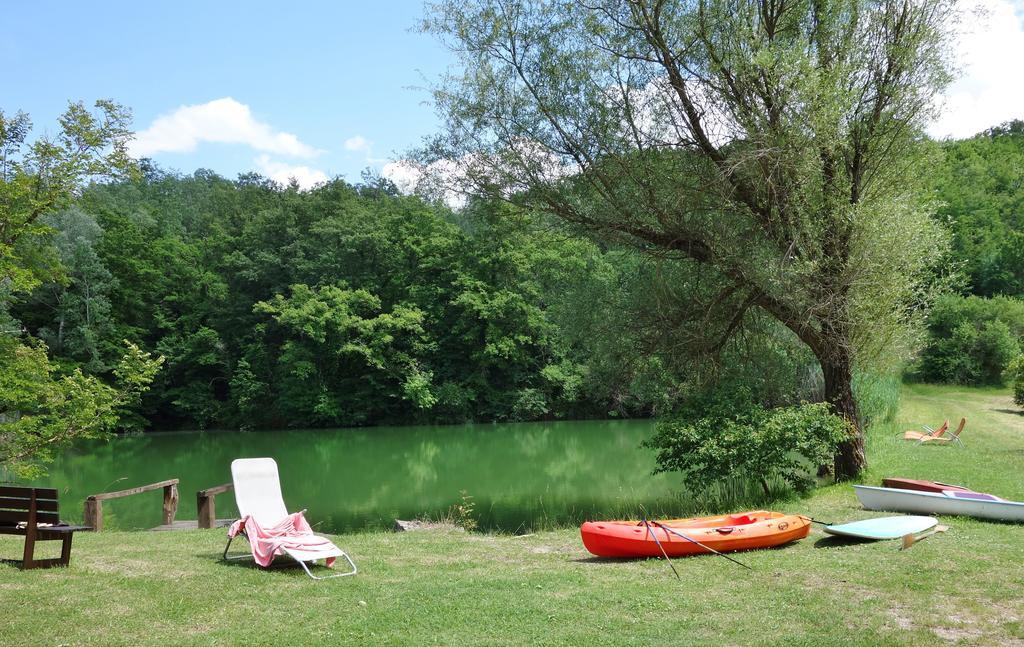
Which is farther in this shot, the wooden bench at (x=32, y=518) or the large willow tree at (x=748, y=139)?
the large willow tree at (x=748, y=139)

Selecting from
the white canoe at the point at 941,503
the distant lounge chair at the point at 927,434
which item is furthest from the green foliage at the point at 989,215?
the white canoe at the point at 941,503

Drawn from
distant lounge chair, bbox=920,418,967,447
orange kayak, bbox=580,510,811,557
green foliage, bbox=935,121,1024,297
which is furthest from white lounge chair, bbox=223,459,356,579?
green foliage, bbox=935,121,1024,297

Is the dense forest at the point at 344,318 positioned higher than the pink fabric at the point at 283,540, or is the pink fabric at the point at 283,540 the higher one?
the dense forest at the point at 344,318

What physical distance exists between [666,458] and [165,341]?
30548 millimetres

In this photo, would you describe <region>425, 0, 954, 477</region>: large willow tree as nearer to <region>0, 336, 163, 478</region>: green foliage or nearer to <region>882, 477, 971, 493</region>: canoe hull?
<region>882, 477, 971, 493</region>: canoe hull

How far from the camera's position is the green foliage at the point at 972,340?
105 ft

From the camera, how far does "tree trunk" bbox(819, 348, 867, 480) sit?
11070 mm

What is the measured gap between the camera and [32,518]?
6332 mm

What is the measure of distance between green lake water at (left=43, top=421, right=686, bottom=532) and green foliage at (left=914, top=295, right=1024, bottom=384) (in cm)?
1303

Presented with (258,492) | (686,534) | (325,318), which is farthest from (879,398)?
(325,318)

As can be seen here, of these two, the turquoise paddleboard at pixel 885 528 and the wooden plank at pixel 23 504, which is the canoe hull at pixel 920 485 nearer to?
the turquoise paddleboard at pixel 885 528

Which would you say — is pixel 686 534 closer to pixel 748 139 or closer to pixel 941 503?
pixel 941 503

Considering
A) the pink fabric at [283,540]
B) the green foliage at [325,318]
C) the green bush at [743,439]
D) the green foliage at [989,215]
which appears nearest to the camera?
the pink fabric at [283,540]

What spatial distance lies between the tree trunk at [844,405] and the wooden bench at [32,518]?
9.37 metres
